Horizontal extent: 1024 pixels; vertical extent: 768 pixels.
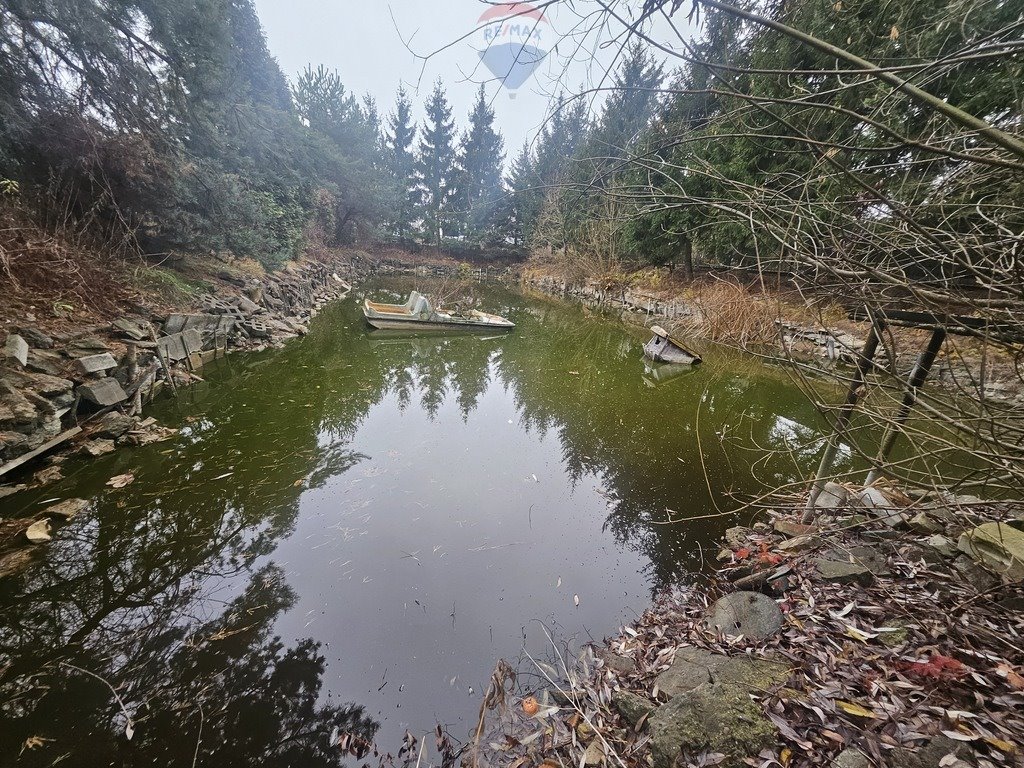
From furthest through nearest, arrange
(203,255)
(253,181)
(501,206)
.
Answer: (501,206), (253,181), (203,255)

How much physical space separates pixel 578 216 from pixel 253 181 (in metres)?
15.6

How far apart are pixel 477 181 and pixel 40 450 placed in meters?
42.1

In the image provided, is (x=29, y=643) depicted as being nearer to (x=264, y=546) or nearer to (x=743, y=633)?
(x=264, y=546)

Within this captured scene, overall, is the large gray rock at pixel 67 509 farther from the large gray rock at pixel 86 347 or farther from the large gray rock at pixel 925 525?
the large gray rock at pixel 925 525

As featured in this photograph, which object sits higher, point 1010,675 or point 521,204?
point 521,204

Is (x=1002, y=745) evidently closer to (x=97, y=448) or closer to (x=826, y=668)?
(x=826, y=668)

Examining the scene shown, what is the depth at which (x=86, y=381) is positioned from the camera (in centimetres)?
481

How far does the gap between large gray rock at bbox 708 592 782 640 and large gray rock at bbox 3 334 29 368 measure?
280 inches

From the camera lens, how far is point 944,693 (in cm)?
173

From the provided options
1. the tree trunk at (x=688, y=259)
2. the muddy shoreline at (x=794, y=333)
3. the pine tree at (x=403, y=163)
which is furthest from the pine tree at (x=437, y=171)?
the tree trunk at (x=688, y=259)

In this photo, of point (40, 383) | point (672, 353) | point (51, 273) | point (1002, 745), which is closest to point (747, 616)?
point (1002, 745)

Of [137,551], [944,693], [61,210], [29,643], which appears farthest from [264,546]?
[61,210]

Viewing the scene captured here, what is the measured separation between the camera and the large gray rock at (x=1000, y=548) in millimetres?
2172

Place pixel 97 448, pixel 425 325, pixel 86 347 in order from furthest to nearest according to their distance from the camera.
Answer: pixel 425 325, pixel 86 347, pixel 97 448
